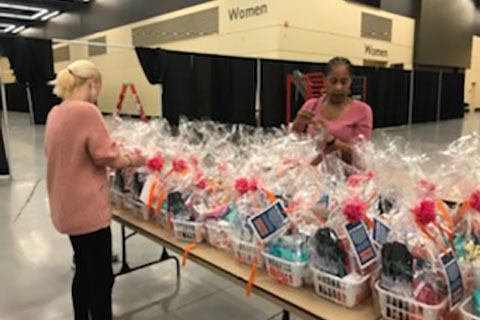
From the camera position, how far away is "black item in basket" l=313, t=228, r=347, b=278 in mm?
1159

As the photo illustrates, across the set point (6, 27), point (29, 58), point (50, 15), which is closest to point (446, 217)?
point (29, 58)

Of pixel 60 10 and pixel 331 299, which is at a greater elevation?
pixel 60 10

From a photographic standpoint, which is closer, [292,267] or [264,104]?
[292,267]

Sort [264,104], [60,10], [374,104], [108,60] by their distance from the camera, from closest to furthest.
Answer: [264,104] → [374,104] → [108,60] → [60,10]

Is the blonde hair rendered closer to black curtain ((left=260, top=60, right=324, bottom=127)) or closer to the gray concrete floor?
the gray concrete floor

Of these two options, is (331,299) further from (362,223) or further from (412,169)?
(412,169)

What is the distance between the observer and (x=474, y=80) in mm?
17438

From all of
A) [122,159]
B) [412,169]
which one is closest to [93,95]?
[122,159]

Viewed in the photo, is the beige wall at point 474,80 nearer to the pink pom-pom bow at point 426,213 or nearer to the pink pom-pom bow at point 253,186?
the pink pom-pom bow at point 253,186

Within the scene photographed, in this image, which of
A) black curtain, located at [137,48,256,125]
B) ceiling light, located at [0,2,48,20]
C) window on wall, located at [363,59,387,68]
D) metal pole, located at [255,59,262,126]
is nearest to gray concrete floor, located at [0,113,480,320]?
black curtain, located at [137,48,256,125]

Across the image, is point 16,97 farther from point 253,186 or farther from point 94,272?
point 253,186

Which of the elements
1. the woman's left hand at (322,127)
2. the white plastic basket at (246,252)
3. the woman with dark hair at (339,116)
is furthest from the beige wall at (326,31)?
the white plastic basket at (246,252)

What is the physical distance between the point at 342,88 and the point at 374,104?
8.79 meters

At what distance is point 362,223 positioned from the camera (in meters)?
1.15
